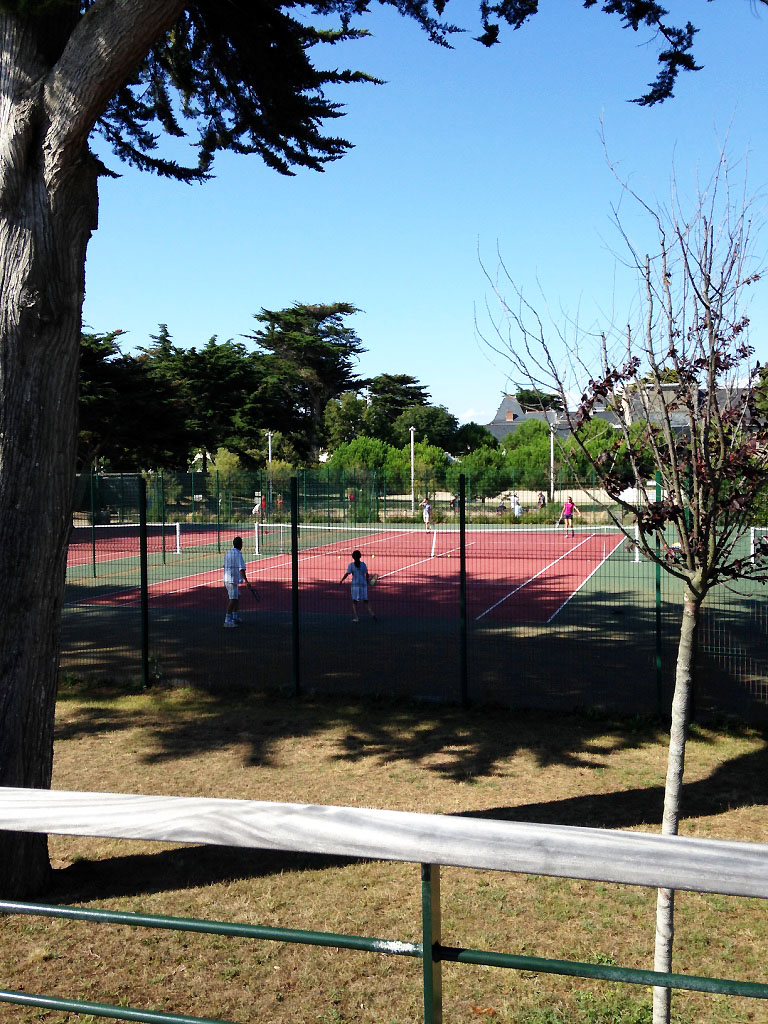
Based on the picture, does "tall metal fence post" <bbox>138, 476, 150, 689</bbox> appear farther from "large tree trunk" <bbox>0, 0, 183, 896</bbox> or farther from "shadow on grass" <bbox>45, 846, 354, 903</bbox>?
"large tree trunk" <bbox>0, 0, 183, 896</bbox>

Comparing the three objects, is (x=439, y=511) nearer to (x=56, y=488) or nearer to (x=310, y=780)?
(x=310, y=780)

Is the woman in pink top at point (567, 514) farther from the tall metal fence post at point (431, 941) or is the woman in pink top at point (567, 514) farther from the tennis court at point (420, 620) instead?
the tall metal fence post at point (431, 941)

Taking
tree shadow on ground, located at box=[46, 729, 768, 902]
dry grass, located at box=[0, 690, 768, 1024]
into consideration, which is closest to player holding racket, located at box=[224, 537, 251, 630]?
dry grass, located at box=[0, 690, 768, 1024]

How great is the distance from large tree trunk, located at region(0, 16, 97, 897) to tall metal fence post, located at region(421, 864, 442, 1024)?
4.41m

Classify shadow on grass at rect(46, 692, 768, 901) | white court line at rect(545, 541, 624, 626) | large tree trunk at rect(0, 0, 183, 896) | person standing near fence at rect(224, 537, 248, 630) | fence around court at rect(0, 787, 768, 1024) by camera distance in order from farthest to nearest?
1. person standing near fence at rect(224, 537, 248, 630)
2. white court line at rect(545, 541, 624, 626)
3. shadow on grass at rect(46, 692, 768, 901)
4. large tree trunk at rect(0, 0, 183, 896)
5. fence around court at rect(0, 787, 768, 1024)

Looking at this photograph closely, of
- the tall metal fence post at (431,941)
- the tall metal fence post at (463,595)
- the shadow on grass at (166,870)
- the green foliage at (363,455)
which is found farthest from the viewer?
the green foliage at (363,455)

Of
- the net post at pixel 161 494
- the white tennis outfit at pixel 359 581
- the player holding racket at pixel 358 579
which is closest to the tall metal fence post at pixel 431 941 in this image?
the net post at pixel 161 494

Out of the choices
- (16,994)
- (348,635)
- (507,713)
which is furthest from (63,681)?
(16,994)

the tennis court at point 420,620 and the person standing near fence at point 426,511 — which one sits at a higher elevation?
the person standing near fence at point 426,511

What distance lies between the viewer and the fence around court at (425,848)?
152 centimetres

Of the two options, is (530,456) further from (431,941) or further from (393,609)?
(431,941)

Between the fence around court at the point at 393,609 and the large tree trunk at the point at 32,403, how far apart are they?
4.76 meters

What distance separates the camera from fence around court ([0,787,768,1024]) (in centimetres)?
152

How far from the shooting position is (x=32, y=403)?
5508mm
